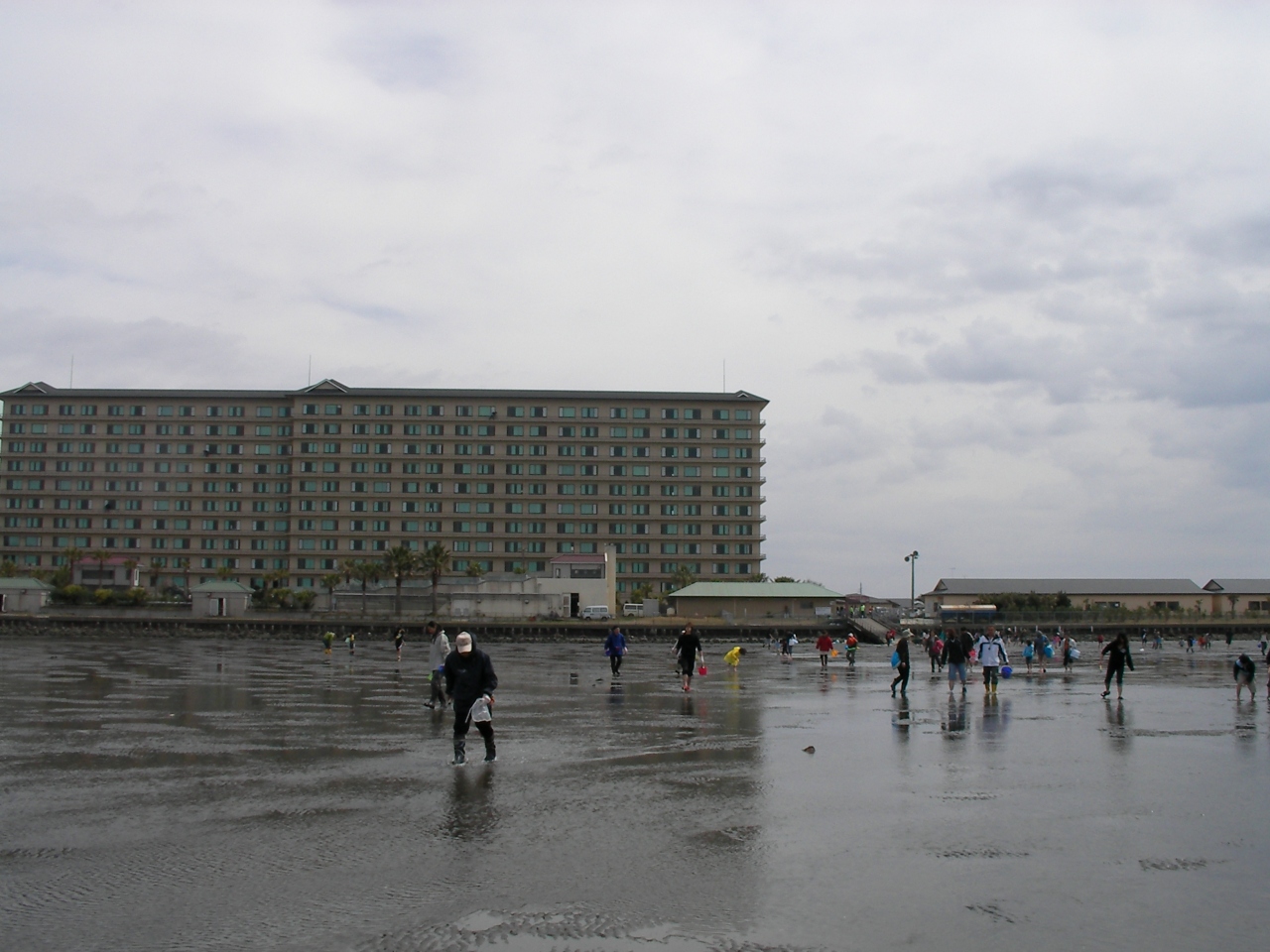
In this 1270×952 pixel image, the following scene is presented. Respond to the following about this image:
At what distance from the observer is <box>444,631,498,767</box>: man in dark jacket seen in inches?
535

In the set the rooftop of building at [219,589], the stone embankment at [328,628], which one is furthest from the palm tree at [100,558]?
the stone embankment at [328,628]

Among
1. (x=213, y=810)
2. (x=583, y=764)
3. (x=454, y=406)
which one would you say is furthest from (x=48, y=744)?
(x=454, y=406)

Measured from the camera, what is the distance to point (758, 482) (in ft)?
456

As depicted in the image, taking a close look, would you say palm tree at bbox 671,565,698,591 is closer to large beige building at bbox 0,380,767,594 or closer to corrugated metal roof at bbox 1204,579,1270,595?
large beige building at bbox 0,380,767,594

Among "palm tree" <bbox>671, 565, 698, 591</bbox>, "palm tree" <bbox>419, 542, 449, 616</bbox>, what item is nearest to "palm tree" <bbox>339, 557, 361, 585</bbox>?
"palm tree" <bbox>419, 542, 449, 616</bbox>

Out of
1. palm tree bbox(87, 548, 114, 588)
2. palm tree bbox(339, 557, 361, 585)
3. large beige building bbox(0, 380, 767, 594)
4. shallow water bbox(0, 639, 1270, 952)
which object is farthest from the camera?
large beige building bbox(0, 380, 767, 594)

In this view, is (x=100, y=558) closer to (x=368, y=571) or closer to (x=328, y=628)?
(x=368, y=571)

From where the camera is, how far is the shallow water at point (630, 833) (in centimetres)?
691

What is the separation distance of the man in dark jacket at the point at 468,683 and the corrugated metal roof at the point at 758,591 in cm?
9516

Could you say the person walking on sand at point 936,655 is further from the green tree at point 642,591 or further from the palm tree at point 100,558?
the palm tree at point 100,558

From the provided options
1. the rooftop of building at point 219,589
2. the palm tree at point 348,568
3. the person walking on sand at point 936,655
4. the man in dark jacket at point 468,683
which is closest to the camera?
the man in dark jacket at point 468,683

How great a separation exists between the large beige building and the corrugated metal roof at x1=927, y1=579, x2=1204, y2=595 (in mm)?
39013

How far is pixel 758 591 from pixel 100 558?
82.2 m

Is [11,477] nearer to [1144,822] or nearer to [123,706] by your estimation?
[123,706]
